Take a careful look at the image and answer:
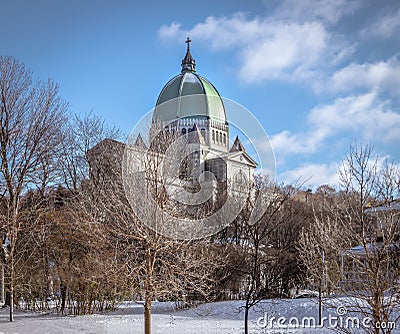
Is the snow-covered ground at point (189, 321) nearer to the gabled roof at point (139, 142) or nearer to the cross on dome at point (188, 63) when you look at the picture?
the gabled roof at point (139, 142)

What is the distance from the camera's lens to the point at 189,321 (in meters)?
15.7

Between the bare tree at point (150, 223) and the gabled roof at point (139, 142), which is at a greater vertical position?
the gabled roof at point (139, 142)

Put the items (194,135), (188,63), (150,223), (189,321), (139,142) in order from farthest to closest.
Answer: (188,63) → (194,135) → (189,321) → (139,142) → (150,223)

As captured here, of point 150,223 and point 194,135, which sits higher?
point 194,135

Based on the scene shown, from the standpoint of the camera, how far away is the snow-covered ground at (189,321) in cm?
1292

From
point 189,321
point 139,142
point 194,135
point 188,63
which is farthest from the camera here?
point 188,63

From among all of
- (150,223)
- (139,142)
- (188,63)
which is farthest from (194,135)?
(188,63)

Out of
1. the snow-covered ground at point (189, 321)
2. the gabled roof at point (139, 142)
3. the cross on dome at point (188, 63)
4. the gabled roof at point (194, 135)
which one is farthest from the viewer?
the cross on dome at point (188, 63)

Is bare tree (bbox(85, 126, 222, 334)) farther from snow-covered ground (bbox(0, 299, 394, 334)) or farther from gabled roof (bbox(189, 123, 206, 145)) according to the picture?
gabled roof (bbox(189, 123, 206, 145))

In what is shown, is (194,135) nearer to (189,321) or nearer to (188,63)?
(189,321)

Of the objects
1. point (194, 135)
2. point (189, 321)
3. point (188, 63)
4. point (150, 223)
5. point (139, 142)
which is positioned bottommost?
point (189, 321)

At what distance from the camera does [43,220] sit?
18.5m

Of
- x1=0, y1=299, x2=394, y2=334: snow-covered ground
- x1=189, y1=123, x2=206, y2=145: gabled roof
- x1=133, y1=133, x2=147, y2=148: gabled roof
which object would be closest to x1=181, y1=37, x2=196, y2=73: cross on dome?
x1=189, y1=123, x2=206, y2=145: gabled roof

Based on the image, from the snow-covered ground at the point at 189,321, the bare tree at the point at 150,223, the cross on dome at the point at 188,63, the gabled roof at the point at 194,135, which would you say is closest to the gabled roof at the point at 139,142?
the bare tree at the point at 150,223
